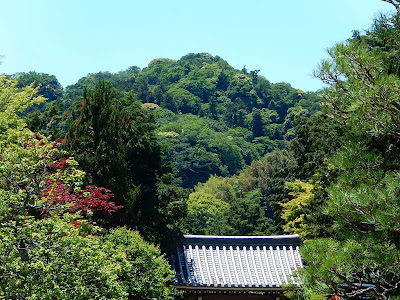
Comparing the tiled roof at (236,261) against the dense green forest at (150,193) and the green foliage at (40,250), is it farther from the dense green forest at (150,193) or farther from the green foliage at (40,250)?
the green foliage at (40,250)

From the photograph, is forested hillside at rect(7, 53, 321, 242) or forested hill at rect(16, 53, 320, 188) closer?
forested hillside at rect(7, 53, 321, 242)

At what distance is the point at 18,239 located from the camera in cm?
774

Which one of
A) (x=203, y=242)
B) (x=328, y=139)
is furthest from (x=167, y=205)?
(x=328, y=139)

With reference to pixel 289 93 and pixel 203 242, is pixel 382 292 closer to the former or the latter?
pixel 203 242

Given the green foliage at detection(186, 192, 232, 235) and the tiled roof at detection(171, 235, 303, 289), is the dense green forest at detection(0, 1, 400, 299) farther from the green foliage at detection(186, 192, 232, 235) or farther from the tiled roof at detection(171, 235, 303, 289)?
the green foliage at detection(186, 192, 232, 235)

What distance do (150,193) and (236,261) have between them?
3.06 meters

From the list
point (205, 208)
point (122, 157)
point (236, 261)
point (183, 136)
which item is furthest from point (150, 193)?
point (183, 136)

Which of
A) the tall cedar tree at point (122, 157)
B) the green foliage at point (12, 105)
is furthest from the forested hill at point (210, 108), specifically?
the green foliage at point (12, 105)

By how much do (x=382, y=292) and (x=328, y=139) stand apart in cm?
1433

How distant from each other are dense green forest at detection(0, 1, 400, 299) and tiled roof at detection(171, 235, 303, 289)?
28.0 inches

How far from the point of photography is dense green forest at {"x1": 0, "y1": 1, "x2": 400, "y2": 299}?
7.83 m

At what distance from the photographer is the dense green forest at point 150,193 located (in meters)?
7.83

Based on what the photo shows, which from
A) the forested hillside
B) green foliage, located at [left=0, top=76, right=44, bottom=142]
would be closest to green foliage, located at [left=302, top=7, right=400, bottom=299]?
the forested hillside

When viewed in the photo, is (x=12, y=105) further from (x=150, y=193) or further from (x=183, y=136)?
(x=183, y=136)
